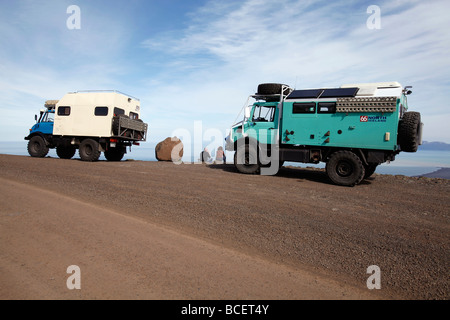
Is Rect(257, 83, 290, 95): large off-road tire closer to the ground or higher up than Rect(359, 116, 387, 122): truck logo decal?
higher up

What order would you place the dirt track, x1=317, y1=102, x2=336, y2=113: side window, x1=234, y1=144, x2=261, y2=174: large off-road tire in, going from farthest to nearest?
1. x1=234, y1=144, x2=261, y2=174: large off-road tire
2. x1=317, y1=102, x2=336, y2=113: side window
3. the dirt track

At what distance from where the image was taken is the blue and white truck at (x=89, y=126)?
51.8ft

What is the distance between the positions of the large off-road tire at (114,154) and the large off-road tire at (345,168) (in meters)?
13.4

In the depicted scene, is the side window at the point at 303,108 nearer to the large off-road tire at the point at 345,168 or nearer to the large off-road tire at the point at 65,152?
the large off-road tire at the point at 345,168

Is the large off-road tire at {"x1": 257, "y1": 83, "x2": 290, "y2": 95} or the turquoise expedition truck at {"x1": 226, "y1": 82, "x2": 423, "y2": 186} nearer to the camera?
the turquoise expedition truck at {"x1": 226, "y1": 82, "x2": 423, "y2": 186}

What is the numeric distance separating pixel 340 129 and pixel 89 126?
45.2 feet

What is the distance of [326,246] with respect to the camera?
4.37 metres

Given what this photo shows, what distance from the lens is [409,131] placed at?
28.7 ft

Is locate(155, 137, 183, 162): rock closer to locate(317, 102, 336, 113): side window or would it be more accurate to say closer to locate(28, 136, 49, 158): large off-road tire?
locate(28, 136, 49, 158): large off-road tire

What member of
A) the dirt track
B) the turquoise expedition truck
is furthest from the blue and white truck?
the dirt track

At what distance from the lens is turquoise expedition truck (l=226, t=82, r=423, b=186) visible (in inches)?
358
